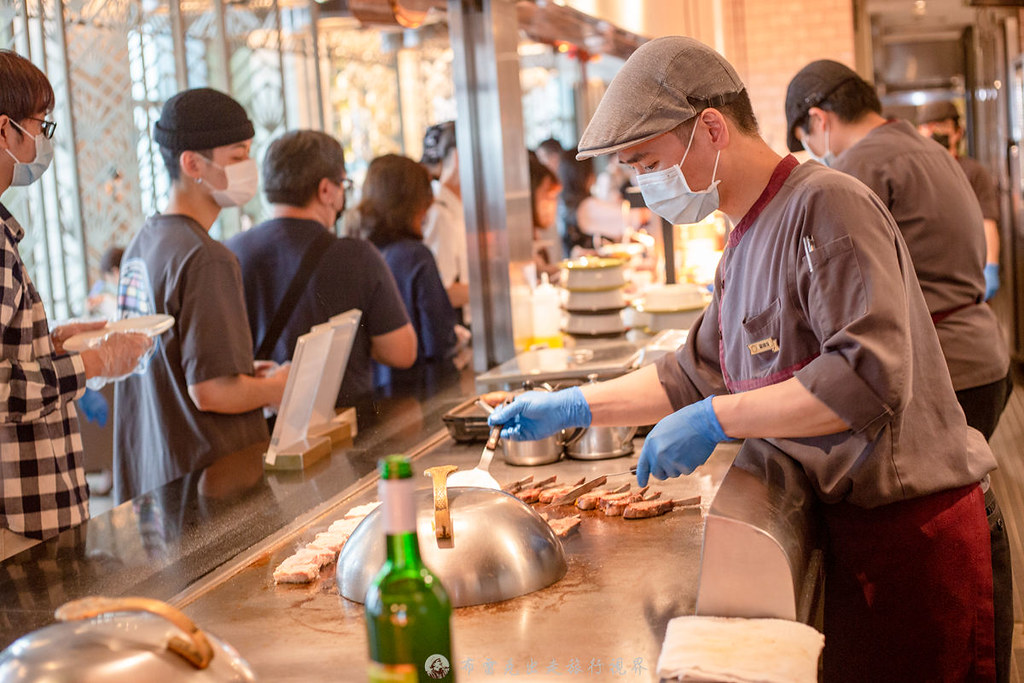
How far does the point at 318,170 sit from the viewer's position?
3.27 meters

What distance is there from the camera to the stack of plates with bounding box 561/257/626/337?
13.1ft

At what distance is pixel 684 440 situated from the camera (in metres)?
1.69

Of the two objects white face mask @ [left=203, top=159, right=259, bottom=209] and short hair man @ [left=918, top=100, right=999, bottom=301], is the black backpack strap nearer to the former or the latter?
white face mask @ [left=203, top=159, right=259, bottom=209]

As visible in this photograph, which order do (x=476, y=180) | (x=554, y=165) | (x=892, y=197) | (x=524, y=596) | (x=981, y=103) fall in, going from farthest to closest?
1. (x=981, y=103)
2. (x=554, y=165)
3. (x=476, y=180)
4. (x=892, y=197)
5. (x=524, y=596)

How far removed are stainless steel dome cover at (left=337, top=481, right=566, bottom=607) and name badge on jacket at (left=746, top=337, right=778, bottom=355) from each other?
1.52 feet

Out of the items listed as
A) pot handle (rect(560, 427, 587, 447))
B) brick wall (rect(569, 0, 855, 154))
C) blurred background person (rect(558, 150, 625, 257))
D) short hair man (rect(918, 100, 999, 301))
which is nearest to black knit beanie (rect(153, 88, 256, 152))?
pot handle (rect(560, 427, 587, 447))

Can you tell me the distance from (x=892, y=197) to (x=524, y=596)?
7.05 feet

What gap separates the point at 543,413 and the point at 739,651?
2.68ft

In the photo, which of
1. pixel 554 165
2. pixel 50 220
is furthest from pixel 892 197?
pixel 554 165

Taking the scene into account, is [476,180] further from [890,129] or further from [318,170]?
[890,129]

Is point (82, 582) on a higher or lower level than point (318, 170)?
lower

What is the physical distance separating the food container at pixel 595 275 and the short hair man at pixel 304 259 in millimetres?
895

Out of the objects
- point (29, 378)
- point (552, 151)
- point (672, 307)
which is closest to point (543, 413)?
point (29, 378)

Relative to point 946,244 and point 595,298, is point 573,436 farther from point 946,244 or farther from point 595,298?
point 595,298
